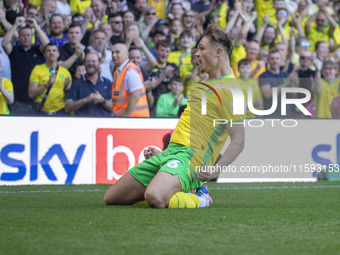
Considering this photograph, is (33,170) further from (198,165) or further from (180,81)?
(198,165)

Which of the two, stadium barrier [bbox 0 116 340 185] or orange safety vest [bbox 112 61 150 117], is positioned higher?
orange safety vest [bbox 112 61 150 117]

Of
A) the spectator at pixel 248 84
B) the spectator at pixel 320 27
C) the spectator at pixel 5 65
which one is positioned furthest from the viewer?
the spectator at pixel 320 27

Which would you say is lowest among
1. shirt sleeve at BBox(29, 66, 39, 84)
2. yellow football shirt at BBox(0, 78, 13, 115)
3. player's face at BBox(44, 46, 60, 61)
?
yellow football shirt at BBox(0, 78, 13, 115)

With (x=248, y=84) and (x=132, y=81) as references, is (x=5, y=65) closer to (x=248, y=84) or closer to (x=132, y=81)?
(x=132, y=81)

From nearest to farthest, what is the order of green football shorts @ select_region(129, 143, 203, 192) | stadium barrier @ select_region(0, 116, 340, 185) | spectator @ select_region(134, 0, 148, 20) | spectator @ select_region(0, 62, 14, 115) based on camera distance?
green football shorts @ select_region(129, 143, 203, 192) → stadium barrier @ select_region(0, 116, 340, 185) → spectator @ select_region(0, 62, 14, 115) → spectator @ select_region(134, 0, 148, 20)

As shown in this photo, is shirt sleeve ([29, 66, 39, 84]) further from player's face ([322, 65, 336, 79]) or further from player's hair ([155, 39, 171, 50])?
player's face ([322, 65, 336, 79])

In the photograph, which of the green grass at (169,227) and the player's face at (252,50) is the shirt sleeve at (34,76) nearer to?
the green grass at (169,227)

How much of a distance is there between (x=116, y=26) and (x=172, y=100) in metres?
1.88

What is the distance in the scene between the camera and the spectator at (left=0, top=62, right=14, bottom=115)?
390 inches

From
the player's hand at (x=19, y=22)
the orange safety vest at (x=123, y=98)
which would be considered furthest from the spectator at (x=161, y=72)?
the player's hand at (x=19, y=22)

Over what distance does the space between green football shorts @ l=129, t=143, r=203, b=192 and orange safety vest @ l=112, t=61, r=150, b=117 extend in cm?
380

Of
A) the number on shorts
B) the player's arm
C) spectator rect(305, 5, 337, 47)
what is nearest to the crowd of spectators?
spectator rect(305, 5, 337, 47)

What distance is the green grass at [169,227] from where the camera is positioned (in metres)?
3.69

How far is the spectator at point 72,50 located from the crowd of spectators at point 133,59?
2 centimetres
